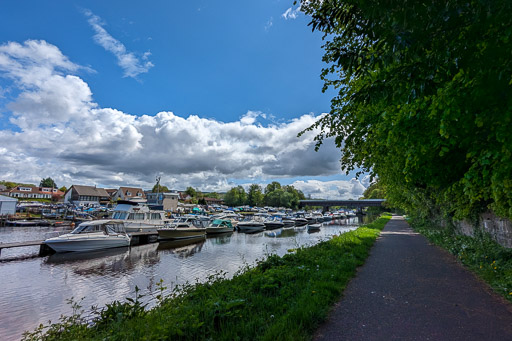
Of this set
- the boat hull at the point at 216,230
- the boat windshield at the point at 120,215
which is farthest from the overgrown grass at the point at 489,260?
the boat windshield at the point at 120,215

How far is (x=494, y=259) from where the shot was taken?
821cm

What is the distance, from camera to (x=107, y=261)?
1783cm

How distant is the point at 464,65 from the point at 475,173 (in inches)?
143

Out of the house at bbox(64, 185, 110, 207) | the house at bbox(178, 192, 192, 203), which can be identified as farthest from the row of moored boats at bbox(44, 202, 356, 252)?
the house at bbox(178, 192, 192, 203)

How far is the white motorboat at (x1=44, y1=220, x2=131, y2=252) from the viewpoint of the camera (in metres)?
19.2

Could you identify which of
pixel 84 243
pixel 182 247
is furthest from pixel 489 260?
pixel 84 243

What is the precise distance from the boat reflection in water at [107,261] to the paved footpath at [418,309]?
13.2m

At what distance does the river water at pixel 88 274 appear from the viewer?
951cm

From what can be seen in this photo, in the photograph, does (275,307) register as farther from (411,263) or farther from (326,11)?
(411,263)

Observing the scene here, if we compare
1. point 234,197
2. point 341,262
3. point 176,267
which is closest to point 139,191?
point 234,197

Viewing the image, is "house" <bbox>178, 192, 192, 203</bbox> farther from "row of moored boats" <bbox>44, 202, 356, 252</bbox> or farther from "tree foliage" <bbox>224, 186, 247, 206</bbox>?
"row of moored boats" <bbox>44, 202, 356, 252</bbox>

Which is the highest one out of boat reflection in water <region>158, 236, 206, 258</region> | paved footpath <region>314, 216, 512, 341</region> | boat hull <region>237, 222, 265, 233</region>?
paved footpath <region>314, 216, 512, 341</region>

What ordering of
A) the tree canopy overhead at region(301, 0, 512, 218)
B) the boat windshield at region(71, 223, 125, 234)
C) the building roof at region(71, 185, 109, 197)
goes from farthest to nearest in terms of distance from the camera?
the building roof at region(71, 185, 109, 197) → the boat windshield at region(71, 223, 125, 234) → the tree canopy overhead at region(301, 0, 512, 218)

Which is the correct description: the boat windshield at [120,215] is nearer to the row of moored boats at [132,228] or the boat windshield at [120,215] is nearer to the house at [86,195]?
the row of moored boats at [132,228]
